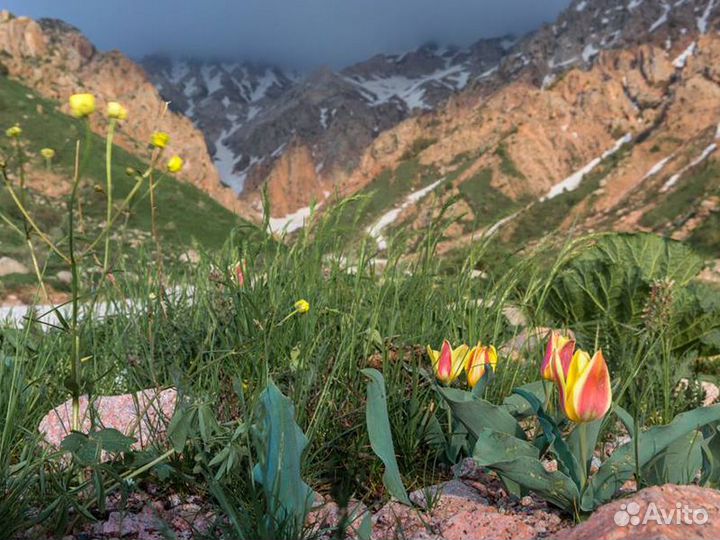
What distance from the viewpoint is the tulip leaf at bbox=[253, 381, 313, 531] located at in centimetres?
117

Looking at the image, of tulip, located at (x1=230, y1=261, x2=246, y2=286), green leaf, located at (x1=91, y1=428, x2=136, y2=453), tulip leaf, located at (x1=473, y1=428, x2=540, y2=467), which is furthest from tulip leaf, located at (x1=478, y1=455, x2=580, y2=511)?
tulip, located at (x1=230, y1=261, x2=246, y2=286)

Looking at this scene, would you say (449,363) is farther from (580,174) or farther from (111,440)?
(580,174)

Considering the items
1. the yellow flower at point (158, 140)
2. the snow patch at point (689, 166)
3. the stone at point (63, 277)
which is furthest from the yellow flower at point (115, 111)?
the snow patch at point (689, 166)

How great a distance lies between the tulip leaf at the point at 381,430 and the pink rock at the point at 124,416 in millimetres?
539

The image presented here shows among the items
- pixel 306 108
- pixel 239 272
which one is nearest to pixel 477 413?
pixel 239 272

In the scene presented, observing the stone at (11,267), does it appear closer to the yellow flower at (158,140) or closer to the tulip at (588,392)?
the yellow flower at (158,140)

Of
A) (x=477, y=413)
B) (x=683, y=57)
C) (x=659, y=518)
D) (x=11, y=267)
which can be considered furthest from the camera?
(x=683, y=57)

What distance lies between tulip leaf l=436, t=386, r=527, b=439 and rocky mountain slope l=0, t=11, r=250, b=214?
20.4 m

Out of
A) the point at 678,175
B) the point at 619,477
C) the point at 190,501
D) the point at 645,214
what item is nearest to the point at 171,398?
the point at 190,501

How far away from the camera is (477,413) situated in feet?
4.42

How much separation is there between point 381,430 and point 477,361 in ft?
1.31

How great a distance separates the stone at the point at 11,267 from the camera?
9.84 meters

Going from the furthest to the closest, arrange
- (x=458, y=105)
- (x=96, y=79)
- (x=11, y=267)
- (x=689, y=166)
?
(x=458, y=105) < (x=96, y=79) < (x=689, y=166) < (x=11, y=267)

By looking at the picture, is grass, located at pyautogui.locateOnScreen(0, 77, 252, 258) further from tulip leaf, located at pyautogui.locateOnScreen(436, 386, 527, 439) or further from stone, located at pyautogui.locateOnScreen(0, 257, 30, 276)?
tulip leaf, located at pyautogui.locateOnScreen(436, 386, 527, 439)
